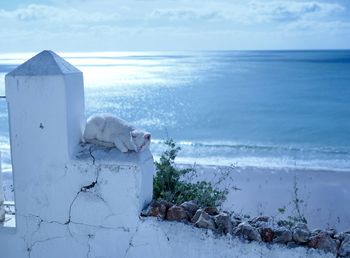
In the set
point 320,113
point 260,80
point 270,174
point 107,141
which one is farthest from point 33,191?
point 260,80

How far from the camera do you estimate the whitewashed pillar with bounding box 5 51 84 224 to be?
151 inches

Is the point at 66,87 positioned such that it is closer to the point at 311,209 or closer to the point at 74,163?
the point at 74,163

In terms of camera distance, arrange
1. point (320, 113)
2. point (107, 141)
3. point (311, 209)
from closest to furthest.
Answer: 1. point (107, 141)
2. point (311, 209)
3. point (320, 113)

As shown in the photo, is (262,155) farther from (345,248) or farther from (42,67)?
(42,67)

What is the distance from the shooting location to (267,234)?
3.78 metres

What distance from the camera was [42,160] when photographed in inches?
157

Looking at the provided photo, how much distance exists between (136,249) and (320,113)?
110 ft

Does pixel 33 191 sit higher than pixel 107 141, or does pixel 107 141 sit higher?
pixel 107 141

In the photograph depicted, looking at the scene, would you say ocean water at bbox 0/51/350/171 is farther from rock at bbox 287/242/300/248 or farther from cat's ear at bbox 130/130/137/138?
rock at bbox 287/242/300/248

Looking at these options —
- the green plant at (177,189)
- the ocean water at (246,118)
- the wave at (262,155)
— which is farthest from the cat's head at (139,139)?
the wave at (262,155)

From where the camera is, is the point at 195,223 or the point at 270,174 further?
the point at 270,174

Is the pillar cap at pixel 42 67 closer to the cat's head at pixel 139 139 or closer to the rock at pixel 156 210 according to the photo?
the cat's head at pixel 139 139

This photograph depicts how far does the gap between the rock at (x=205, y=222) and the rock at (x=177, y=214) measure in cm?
12

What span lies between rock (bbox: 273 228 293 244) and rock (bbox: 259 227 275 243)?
0.03 metres
